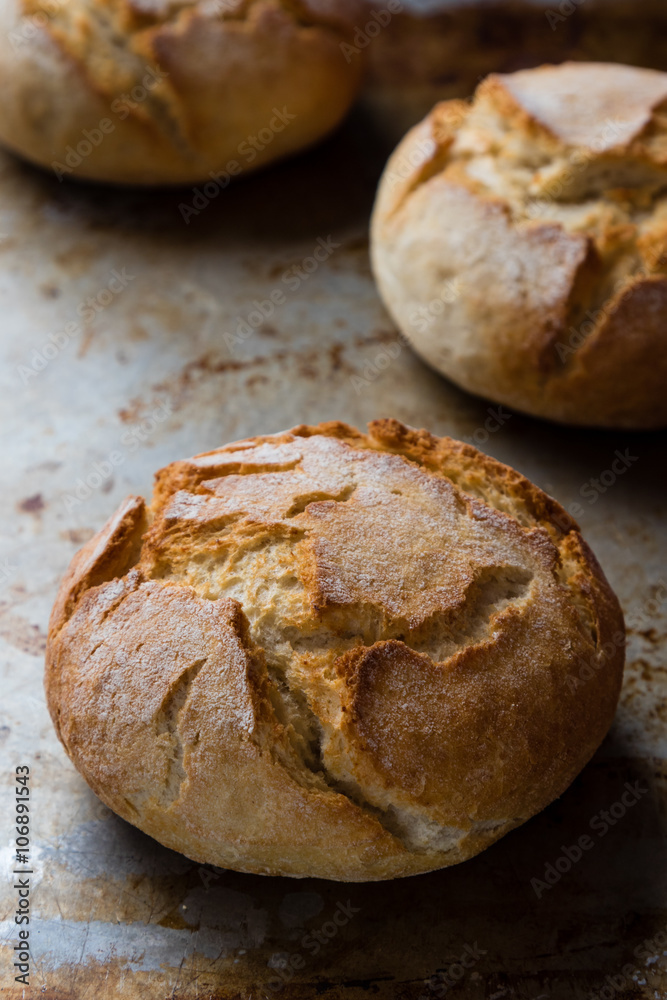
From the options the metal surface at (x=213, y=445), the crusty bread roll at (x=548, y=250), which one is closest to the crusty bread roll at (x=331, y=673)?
the metal surface at (x=213, y=445)

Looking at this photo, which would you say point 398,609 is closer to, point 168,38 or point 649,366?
point 649,366

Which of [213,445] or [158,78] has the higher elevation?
[158,78]

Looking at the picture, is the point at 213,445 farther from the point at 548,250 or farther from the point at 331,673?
the point at 331,673

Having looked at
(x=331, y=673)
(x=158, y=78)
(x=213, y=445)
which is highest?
(x=158, y=78)

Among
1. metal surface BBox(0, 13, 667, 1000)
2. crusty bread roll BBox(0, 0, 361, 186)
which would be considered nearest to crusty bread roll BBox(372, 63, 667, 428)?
metal surface BBox(0, 13, 667, 1000)

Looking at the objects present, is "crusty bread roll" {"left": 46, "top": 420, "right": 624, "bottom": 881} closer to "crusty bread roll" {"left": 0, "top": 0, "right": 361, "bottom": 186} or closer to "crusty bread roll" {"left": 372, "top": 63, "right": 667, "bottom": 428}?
"crusty bread roll" {"left": 372, "top": 63, "right": 667, "bottom": 428}

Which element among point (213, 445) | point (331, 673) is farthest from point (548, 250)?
point (331, 673)
